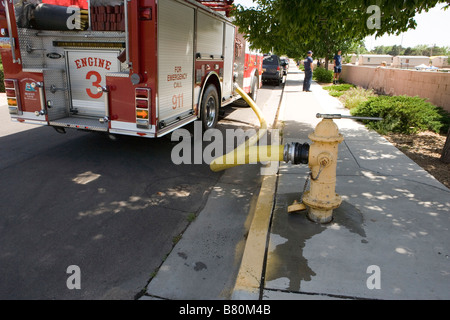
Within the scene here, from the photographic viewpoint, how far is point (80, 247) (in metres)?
3.58

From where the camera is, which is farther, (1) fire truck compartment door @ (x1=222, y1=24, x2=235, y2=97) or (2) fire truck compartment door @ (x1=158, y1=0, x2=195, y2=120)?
(1) fire truck compartment door @ (x1=222, y1=24, x2=235, y2=97)

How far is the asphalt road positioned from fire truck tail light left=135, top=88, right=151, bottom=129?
0.86 metres

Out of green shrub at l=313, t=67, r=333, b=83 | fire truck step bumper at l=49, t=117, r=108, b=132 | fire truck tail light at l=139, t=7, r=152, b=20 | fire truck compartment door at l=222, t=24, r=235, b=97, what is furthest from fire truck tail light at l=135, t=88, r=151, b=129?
green shrub at l=313, t=67, r=333, b=83

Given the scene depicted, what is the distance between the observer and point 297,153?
12.6ft

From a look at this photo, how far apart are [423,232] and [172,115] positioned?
13.1 ft

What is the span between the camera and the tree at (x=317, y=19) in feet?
13.9

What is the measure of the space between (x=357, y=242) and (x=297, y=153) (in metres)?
1.08

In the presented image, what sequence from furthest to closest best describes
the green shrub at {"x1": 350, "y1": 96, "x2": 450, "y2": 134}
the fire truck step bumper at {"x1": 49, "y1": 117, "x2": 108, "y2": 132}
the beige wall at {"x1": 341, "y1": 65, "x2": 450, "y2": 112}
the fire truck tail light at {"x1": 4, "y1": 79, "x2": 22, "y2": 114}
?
the beige wall at {"x1": 341, "y1": 65, "x2": 450, "y2": 112} < the green shrub at {"x1": 350, "y1": 96, "x2": 450, "y2": 134} < the fire truck tail light at {"x1": 4, "y1": 79, "x2": 22, "y2": 114} < the fire truck step bumper at {"x1": 49, "y1": 117, "x2": 108, "y2": 132}

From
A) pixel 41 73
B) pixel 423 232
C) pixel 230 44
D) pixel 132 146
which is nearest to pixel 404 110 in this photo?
pixel 230 44

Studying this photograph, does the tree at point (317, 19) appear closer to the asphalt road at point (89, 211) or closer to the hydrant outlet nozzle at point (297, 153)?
the hydrant outlet nozzle at point (297, 153)

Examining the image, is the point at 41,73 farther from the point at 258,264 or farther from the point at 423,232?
the point at 423,232

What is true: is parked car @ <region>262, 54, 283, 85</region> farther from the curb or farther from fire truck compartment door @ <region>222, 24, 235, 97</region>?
the curb

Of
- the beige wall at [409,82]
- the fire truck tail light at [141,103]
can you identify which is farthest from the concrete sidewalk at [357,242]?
the beige wall at [409,82]

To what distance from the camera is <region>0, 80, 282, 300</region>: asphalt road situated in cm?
313
